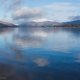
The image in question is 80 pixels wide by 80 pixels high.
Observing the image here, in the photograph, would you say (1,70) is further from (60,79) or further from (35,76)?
(60,79)

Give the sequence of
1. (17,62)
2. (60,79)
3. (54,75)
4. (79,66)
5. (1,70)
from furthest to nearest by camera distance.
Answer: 1. (17,62)
2. (79,66)
3. (1,70)
4. (54,75)
5. (60,79)

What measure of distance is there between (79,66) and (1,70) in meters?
3.78

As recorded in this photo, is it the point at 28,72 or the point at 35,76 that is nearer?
the point at 35,76

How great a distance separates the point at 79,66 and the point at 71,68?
0.70 meters

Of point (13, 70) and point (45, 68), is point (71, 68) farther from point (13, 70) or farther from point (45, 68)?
point (13, 70)

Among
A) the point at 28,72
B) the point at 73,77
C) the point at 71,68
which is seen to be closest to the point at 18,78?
the point at 28,72

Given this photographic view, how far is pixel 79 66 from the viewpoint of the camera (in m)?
13.3

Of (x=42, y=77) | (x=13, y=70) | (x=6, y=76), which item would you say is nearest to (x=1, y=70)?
(x=13, y=70)

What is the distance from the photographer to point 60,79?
10.3 metres

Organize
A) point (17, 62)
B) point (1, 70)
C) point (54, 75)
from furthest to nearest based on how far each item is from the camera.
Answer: point (17, 62) → point (1, 70) → point (54, 75)

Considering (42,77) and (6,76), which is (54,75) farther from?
(6,76)

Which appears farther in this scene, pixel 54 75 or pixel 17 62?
pixel 17 62

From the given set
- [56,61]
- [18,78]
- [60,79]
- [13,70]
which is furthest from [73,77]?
[56,61]

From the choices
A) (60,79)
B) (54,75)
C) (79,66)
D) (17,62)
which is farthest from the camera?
(17,62)
